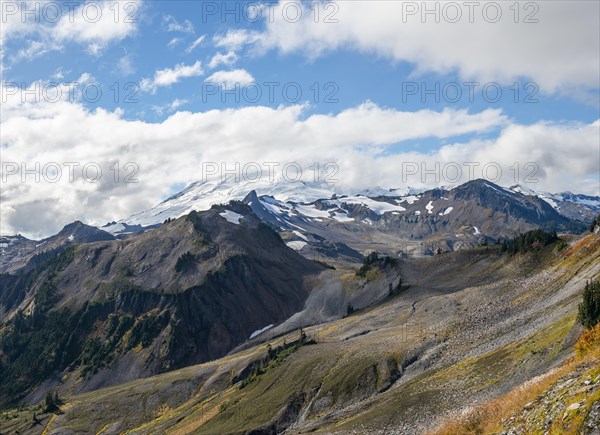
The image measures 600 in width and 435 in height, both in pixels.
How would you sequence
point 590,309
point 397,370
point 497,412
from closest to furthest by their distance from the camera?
point 497,412
point 590,309
point 397,370

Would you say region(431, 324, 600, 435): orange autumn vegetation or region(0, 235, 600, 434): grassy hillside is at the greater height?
region(431, 324, 600, 435): orange autumn vegetation

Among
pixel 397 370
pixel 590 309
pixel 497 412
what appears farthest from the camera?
pixel 397 370

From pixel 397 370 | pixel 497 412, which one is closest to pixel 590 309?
pixel 497 412

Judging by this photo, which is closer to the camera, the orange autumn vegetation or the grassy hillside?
the orange autumn vegetation

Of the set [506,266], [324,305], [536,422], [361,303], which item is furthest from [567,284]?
[324,305]

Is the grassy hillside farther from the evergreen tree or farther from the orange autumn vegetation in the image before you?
the evergreen tree

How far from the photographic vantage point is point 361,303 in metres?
184

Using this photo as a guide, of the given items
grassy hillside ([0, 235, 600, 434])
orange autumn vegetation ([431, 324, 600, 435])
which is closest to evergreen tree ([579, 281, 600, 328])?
grassy hillside ([0, 235, 600, 434])

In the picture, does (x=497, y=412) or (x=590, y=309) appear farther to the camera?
(x=590, y=309)

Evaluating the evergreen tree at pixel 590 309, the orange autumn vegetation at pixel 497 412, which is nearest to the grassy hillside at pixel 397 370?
the orange autumn vegetation at pixel 497 412

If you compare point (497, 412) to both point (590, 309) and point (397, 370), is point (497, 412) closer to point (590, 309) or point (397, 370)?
point (590, 309)

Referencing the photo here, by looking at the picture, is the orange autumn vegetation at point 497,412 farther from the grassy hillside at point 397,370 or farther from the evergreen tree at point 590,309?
the evergreen tree at point 590,309

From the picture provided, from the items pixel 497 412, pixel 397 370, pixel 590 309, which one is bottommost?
pixel 397 370

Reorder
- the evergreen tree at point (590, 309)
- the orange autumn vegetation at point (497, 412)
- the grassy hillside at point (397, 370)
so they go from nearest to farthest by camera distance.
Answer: the orange autumn vegetation at point (497, 412) → the evergreen tree at point (590, 309) → the grassy hillside at point (397, 370)
